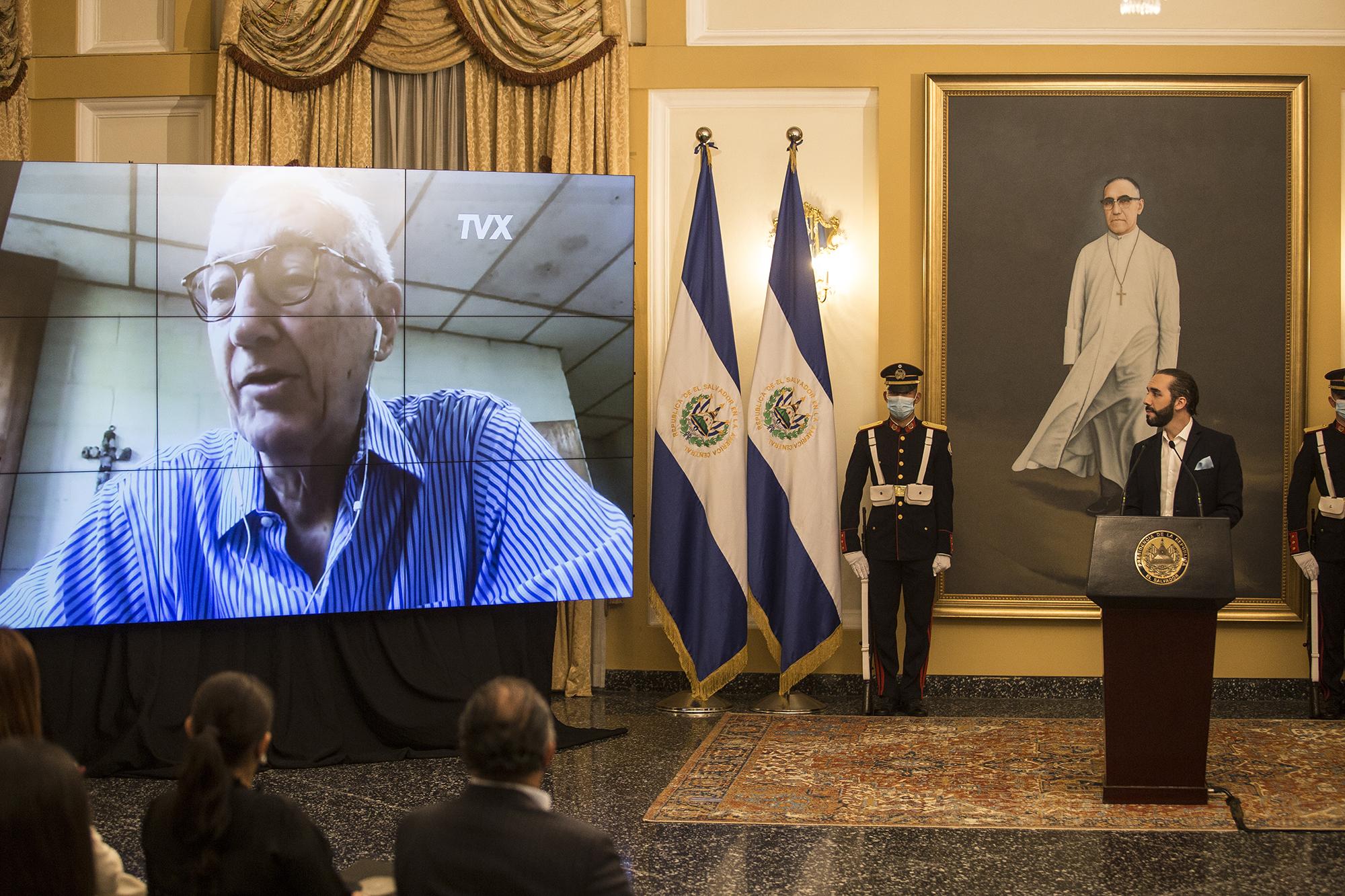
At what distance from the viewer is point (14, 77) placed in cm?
701

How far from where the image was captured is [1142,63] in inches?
269

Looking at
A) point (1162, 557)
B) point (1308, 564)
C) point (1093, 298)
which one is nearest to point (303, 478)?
point (1162, 557)

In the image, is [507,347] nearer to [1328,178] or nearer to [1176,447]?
[1176,447]

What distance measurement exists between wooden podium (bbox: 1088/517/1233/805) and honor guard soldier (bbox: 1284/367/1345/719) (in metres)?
2.19

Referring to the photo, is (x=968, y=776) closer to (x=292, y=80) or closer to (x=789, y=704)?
(x=789, y=704)

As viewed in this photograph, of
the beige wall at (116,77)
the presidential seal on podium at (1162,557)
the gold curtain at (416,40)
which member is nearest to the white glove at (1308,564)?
the presidential seal on podium at (1162,557)

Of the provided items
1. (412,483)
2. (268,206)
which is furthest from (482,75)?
(412,483)

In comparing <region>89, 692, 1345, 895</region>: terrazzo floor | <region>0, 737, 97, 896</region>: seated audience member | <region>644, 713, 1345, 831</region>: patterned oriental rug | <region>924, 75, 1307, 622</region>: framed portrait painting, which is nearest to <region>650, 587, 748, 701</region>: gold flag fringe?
<region>644, 713, 1345, 831</region>: patterned oriental rug

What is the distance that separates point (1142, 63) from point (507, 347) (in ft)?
12.5

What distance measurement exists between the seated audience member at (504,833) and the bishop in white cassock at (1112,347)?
5391mm

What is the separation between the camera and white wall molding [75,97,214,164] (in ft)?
23.4

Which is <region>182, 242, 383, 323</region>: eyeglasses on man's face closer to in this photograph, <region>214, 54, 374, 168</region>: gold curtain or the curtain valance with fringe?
<region>214, 54, 374, 168</region>: gold curtain

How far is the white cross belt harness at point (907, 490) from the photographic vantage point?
6414 mm

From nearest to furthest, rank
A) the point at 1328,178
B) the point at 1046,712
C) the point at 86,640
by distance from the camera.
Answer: the point at 86,640 < the point at 1046,712 < the point at 1328,178
